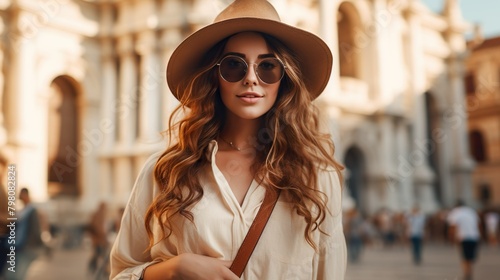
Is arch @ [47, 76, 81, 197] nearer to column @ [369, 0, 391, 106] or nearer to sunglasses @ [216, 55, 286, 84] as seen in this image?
column @ [369, 0, 391, 106]

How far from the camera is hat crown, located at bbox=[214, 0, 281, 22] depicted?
77.3 inches

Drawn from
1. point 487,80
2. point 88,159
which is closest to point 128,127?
point 88,159

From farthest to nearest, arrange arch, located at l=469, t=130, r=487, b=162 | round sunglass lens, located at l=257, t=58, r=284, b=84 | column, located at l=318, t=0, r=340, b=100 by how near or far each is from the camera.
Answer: arch, located at l=469, t=130, r=487, b=162 < column, located at l=318, t=0, r=340, b=100 < round sunglass lens, located at l=257, t=58, r=284, b=84

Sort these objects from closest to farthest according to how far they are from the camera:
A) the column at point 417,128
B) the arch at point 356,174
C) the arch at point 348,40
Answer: the arch at point 356,174, the arch at point 348,40, the column at point 417,128

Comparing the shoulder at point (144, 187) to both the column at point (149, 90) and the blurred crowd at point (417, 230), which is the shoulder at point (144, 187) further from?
the column at point (149, 90)

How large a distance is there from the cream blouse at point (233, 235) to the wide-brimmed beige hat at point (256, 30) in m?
0.34

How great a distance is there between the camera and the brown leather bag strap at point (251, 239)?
1.79m

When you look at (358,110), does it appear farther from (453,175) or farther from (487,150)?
(487,150)

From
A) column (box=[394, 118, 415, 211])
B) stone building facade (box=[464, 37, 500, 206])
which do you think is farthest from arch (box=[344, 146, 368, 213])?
stone building facade (box=[464, 37, 500, 206])

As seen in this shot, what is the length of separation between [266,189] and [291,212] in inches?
4.3

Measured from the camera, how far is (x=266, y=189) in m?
1.89

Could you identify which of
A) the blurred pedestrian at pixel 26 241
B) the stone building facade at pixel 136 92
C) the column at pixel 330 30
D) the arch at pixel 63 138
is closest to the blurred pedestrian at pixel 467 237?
the stone building facade at pixel 136 92

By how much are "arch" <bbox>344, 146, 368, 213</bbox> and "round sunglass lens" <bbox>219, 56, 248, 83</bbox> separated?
69.7ft

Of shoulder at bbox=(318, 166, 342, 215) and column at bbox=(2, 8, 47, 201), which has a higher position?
column at bbox=(2, 8, 47, 201)
